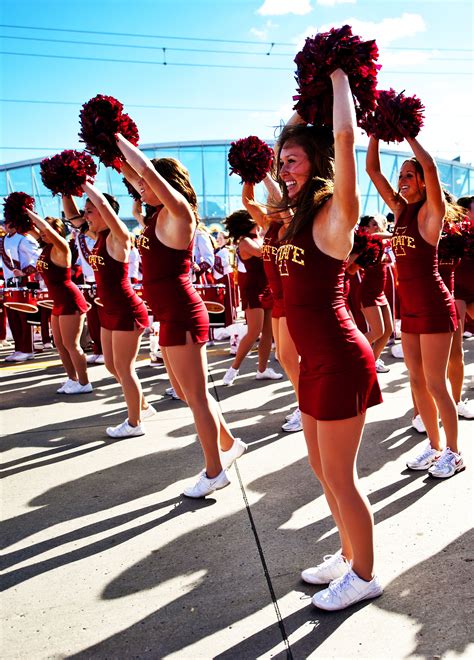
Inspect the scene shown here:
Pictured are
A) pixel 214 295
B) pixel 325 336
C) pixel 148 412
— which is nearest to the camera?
pixel 325 336

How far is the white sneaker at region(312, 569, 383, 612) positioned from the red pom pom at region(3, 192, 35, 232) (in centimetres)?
529

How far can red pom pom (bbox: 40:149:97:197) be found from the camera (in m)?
4.45

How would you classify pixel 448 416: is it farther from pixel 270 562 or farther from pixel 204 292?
pixel 204 292

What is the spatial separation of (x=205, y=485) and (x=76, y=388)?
362cm

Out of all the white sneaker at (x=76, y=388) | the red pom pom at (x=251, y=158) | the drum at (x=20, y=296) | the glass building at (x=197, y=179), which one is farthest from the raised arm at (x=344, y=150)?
the glass building at (x=197, y=179)

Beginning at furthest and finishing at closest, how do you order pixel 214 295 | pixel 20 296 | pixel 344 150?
pixel 214 295, pixel 20 296, pixel 344 150

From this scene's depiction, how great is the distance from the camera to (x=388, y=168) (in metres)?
27.3

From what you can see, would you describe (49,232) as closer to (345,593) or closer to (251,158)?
(251,158)

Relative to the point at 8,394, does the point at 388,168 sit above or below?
above

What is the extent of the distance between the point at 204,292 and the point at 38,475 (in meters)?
6.57

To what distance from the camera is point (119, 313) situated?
16.0 feet

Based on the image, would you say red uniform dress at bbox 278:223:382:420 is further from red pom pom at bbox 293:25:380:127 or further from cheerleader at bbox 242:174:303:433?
cheerleader at bbox 242:174:303:433

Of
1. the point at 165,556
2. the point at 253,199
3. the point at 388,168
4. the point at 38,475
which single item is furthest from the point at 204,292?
the point at 388,168

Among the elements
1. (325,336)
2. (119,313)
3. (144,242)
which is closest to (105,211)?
(119,313)
